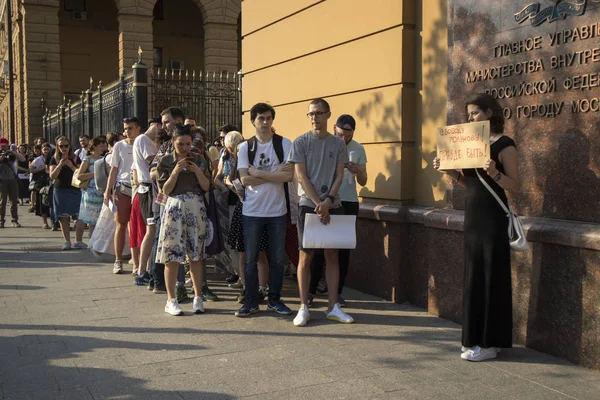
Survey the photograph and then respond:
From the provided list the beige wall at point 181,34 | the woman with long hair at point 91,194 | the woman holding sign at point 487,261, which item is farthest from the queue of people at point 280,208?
the beige wall at point 181,34

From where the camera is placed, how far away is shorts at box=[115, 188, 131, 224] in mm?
8930

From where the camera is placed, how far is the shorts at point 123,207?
29.3 ft

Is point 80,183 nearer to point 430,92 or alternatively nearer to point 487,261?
point 430,92

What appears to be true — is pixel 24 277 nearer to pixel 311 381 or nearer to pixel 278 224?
pixel 278 224

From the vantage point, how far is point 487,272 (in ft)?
16.9

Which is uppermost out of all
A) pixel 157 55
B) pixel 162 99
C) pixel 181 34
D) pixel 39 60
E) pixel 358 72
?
pixel 181 34

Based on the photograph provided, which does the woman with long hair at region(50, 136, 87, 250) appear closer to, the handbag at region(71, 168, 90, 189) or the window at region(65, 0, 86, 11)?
the handbag at region(71, 168, 90, 189)

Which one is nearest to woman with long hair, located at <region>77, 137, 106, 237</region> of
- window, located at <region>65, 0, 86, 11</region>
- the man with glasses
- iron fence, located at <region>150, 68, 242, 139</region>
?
iron fence, located at <region>150, 68, 242, 139</region>

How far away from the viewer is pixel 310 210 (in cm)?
634

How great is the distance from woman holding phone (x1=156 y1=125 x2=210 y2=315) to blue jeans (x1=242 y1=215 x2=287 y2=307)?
50 centimetres

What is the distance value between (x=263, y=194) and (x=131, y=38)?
23970 millimetres

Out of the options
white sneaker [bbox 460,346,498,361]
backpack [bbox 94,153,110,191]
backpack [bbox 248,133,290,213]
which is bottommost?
white sneaker [bbox 460,346,498,361]

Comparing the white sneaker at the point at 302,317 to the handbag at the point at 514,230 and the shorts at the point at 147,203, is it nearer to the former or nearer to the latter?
the handbag at the point at 514,230

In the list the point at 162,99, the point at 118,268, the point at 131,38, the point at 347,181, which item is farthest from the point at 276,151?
the point at 131,38
